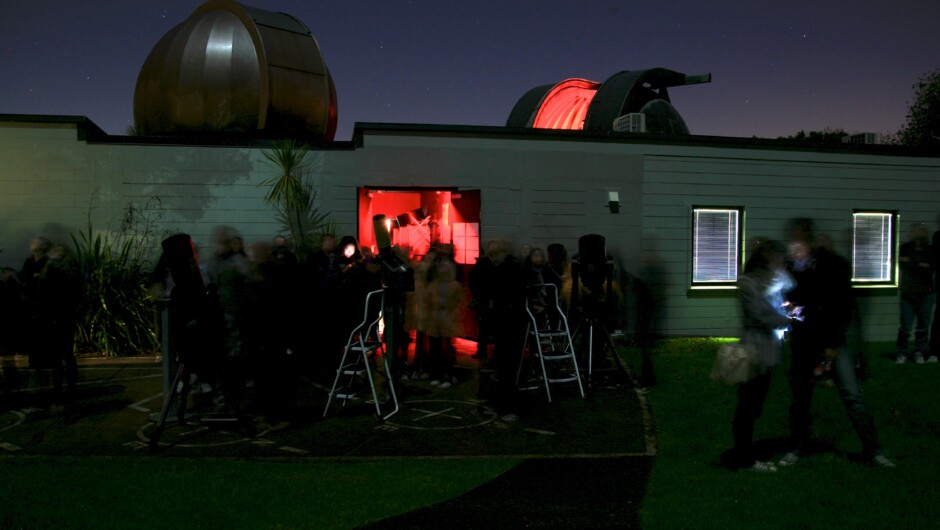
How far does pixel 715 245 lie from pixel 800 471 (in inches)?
381

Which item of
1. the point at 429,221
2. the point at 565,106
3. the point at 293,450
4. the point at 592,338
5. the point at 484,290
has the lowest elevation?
the point at 293,450

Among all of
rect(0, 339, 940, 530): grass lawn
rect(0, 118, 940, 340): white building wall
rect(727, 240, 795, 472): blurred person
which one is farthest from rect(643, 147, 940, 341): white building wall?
rect(727, 240, 795, 472): blurred person

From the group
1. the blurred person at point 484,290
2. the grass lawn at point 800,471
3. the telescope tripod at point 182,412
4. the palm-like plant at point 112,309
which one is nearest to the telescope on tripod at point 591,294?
the grass lawn at point 800,471

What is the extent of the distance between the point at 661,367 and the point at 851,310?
5.42 meters

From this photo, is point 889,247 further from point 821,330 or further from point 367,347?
point 367,347

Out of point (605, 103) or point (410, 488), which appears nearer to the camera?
point (410, 488)

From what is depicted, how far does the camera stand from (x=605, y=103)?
20.4 meters

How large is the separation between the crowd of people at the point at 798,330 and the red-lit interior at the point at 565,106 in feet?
51.2

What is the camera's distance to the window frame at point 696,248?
1505 cm

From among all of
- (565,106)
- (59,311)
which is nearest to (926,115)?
(565,106)

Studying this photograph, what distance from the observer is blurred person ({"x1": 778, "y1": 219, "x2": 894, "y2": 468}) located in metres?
5.90

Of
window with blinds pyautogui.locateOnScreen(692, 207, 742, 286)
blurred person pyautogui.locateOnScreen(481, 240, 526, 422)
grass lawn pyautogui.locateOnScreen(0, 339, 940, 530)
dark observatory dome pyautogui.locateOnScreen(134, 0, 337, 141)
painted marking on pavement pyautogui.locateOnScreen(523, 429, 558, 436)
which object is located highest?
dark observatory dome pyautogui.locateOnScreen(134, 0, 337, 141)

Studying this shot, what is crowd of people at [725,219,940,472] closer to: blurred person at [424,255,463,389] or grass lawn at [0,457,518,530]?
grass lawn at [0,457,518,530]

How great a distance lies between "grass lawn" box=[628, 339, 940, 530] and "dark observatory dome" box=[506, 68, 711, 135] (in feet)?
38.7
